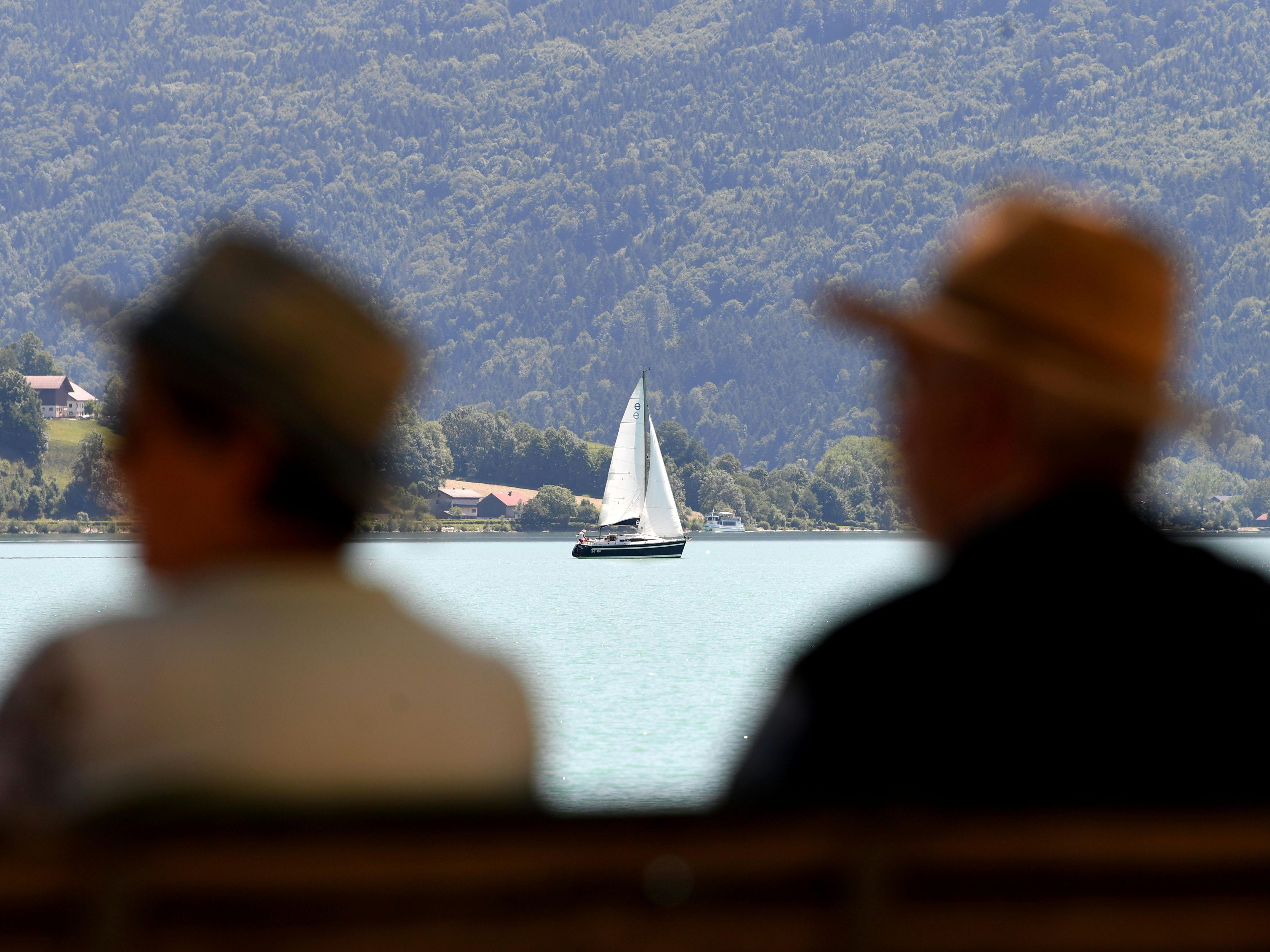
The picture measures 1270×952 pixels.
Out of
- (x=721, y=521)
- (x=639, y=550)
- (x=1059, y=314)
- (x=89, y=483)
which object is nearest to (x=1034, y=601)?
(x=1059, y=314)

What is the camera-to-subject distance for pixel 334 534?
2076 mm

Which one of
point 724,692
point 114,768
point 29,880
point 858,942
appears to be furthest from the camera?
point 724,692

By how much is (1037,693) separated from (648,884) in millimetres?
484

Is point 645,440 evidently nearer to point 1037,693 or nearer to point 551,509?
point 1037,693

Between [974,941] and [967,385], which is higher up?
[967,385]

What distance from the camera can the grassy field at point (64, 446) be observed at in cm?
16812

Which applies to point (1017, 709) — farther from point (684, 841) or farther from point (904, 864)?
point (684, 841)

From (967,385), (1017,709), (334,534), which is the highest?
(967,385)

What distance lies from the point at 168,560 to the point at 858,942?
37.2 inches

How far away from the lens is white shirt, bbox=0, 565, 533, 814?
1842 millimetres

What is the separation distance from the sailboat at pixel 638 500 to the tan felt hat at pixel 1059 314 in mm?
77889

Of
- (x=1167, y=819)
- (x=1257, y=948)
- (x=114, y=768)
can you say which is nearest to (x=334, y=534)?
(x=114, y=768)

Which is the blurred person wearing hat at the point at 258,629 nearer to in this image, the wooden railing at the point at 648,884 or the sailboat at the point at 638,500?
the wooden railing at the point at 648,884

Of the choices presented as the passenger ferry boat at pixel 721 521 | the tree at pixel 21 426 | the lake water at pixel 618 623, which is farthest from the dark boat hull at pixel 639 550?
the passenger ferry boat at pixel 721 521
